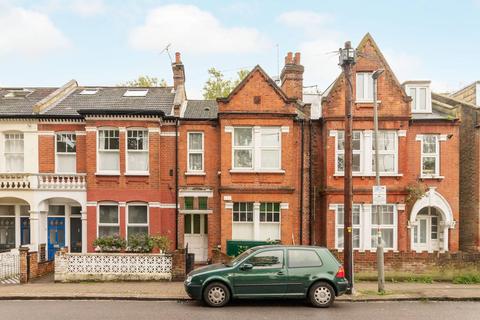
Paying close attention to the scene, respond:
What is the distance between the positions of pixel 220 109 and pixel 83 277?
8.99 metres

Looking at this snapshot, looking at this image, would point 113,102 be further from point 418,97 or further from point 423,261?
point 423,261

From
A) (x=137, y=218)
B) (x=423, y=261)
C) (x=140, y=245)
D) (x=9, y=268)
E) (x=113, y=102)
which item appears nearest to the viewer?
(x=423, y=261)

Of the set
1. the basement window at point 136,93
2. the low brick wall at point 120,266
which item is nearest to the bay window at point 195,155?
the basement window at point 136,93

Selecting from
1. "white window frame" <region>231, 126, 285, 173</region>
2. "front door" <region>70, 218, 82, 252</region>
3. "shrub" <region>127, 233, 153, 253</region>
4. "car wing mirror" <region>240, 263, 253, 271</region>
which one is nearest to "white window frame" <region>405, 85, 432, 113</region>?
"white window frame" <region>231, 126, 285, 173</region>

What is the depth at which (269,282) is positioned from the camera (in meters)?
11.5

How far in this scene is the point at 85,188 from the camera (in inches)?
741

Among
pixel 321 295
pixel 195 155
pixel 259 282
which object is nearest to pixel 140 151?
pixel 195 155

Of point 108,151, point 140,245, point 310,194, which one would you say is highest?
point 108,151

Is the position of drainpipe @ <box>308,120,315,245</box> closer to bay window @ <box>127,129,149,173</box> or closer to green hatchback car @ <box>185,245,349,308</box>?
bay window @ <box>127,129,149,173</box>

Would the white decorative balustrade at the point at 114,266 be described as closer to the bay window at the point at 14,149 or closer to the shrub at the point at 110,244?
the shrub at the point at 110,244

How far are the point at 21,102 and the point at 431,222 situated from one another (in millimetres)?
21220

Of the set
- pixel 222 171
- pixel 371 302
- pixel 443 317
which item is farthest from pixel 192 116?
pixel 443 317

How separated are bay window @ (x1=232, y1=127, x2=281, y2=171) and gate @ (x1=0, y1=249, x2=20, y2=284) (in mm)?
9610

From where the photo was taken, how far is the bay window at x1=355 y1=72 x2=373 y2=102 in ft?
62.6
